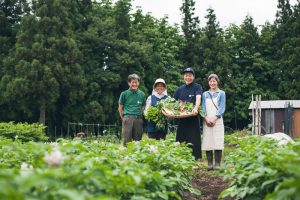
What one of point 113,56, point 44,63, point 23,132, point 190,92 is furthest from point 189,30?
point 190,92

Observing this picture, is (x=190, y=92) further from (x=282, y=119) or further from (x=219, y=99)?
(x=282, y=119)

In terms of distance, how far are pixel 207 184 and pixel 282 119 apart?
16.1 metres

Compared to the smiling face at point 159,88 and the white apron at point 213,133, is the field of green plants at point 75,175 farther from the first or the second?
the smiling face at point 159,88

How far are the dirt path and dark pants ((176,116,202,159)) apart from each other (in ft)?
1.19

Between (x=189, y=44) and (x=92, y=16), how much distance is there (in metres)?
7.97

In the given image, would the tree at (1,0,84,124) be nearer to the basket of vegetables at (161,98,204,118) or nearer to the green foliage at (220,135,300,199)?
the basket of vegetables at (161,98,204,118)

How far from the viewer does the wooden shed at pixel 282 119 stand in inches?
867

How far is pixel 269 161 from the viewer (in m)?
3.43

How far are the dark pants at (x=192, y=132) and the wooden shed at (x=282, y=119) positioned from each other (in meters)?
14.8

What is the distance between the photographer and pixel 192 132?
7.83 metres

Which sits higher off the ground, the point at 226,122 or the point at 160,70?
the point at 160,70

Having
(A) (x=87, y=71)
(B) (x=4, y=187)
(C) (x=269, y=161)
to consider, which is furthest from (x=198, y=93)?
(A) (x=87, y=71)

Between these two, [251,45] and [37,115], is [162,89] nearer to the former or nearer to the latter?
[37,115]

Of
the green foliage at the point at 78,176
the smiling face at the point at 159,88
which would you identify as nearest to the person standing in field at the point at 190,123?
the smiling face at the point at 159,88
